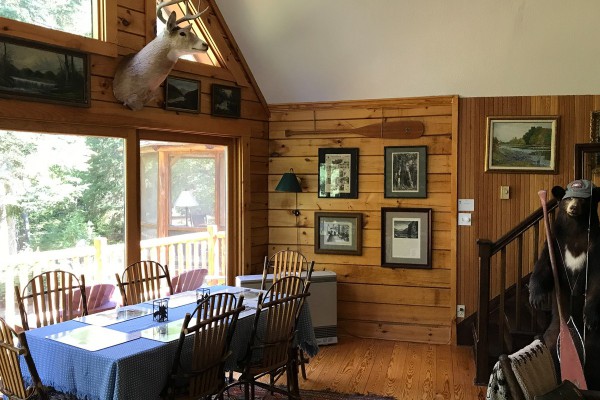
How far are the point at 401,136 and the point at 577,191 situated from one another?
2.02 m

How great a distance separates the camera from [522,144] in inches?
181

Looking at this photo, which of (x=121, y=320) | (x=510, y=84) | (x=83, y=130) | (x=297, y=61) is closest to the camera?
(x=121, y=320)

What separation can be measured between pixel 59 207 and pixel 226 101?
5.73 ft

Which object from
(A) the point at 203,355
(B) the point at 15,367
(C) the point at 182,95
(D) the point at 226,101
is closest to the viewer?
(B) the point at 15,367

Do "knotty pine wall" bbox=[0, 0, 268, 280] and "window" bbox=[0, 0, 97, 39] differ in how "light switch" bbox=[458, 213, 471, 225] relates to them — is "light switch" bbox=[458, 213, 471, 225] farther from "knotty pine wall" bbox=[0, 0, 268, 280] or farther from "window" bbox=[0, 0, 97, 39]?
"window" bbox=[0, 0, 97, 39]

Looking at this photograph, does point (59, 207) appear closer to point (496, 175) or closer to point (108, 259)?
point (108, 259)

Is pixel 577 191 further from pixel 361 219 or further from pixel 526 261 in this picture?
pixel 361 219

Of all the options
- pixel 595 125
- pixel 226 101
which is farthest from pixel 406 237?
pixel 226 101

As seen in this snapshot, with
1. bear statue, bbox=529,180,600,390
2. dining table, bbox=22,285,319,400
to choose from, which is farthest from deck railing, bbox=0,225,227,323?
bear statue, bbox=529,180,600,390

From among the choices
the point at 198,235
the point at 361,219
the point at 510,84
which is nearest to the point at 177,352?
the point at 198,235

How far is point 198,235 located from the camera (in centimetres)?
476

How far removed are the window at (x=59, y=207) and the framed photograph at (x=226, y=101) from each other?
101 cm

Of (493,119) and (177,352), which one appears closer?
(177,352)

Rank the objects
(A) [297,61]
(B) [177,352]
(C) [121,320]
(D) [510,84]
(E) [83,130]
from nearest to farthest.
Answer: (B) [177,352] → (C) [121,320] → (E) [83,130] → (D) [510,84] → (A) [297,61]
